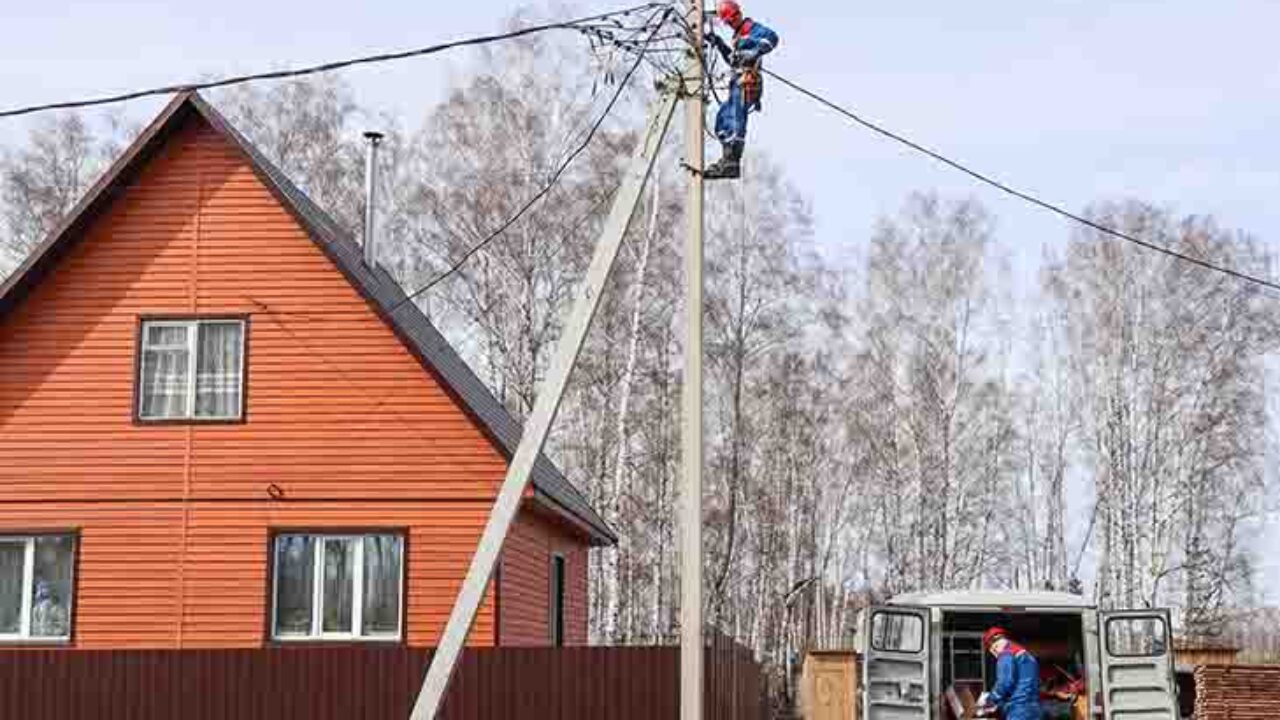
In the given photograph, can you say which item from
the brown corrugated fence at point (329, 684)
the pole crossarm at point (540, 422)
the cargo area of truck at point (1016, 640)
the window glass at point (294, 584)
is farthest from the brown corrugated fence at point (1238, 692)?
the pole crossarm at point (540, 422)

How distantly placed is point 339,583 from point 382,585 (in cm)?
49

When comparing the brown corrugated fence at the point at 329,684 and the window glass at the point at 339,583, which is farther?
the window glass at the point at 339,583

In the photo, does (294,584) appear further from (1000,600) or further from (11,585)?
(1000,600)

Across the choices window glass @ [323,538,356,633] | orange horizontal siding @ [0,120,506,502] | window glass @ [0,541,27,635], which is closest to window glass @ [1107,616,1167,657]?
orange horizontal siding @ [0,120,506,502]

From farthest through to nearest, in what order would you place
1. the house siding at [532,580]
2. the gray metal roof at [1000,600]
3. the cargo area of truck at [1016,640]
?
the house siding at [532,580]
the cargo area of truck at [1016,640]
the gray metal roof at [1000,600]

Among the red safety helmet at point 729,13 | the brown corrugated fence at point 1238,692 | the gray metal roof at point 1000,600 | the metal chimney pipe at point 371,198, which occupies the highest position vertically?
the metal chimney pipe at point 371,198

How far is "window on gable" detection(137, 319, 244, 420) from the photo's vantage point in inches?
855

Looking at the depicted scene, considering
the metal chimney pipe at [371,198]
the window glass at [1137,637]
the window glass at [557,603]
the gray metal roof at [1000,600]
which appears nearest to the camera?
the window glass at [1137,637]

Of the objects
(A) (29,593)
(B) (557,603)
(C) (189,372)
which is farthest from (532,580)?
(A) (29,593)

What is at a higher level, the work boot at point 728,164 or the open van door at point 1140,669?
the work boot at point 728,164

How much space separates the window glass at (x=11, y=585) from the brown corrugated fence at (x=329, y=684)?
12.8 feet

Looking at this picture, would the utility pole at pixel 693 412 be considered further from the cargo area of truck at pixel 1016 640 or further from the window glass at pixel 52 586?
the window glass at pixel 52 586

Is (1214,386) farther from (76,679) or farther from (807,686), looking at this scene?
(76,679)

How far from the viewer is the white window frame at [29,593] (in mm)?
21016
